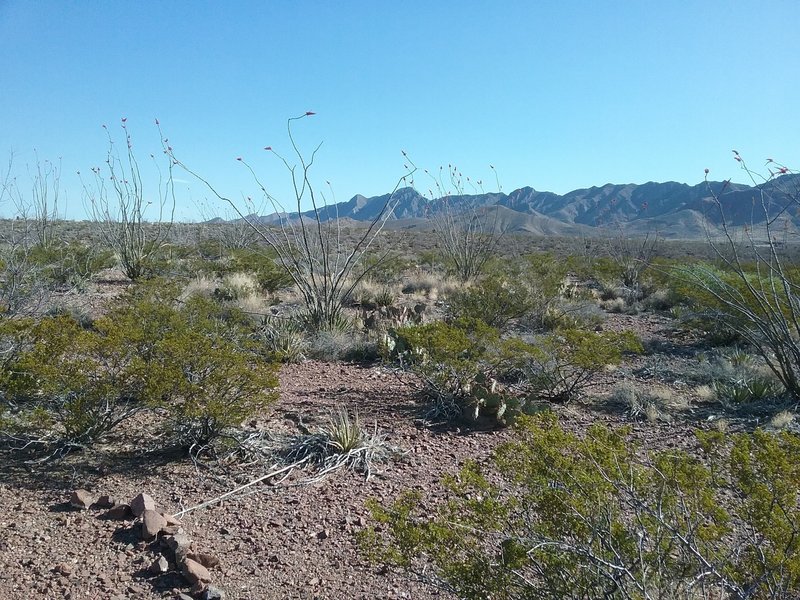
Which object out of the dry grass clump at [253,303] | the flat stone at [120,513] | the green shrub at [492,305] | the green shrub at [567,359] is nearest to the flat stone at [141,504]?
the flat stone at [120,513]

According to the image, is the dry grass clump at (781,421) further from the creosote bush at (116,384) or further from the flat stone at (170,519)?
the flat stone at (170,519)

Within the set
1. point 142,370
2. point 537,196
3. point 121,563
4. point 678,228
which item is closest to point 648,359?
point 142,370

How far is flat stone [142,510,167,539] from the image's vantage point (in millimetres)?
4012

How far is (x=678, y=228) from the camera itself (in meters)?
92.9

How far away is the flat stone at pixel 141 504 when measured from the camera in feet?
13.9

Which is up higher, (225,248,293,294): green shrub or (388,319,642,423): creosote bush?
(225,248,293,294): green shrub

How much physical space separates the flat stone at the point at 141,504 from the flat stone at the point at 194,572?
27.3 inches

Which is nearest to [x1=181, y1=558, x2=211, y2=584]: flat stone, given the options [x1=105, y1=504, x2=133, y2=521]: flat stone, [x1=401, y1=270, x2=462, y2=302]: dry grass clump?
[x1=105, y1=504, x2=133, y2=521]: flat stone

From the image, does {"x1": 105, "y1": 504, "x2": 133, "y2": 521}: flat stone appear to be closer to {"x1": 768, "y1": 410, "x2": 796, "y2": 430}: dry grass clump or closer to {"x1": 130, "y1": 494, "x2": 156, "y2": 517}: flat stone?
{"x1": 130, "y1": 494, "x2": 156, "y2": 517}: flat stone

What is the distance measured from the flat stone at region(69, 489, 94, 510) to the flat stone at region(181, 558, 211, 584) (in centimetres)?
112

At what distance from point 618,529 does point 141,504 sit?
319 centimetres

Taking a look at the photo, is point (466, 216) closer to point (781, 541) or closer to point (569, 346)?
point (569, 346)

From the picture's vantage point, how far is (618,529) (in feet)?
8.57

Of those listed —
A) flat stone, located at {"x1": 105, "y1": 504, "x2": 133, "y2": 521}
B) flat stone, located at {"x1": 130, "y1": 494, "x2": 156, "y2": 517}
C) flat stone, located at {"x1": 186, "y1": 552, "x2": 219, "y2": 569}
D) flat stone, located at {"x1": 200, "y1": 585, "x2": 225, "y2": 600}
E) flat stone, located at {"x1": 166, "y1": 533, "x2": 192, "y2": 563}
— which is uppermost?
flat stone, located at {"x1": 130, "y1": 494, "x2": 156, "y2": 517}
